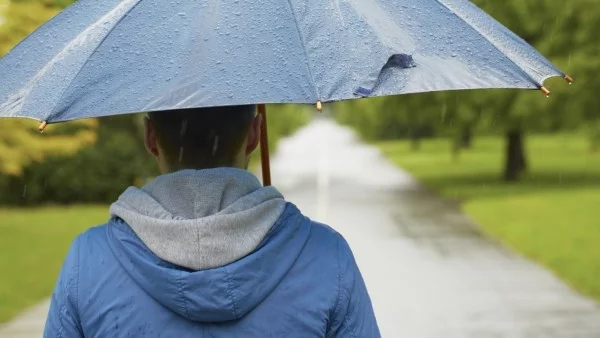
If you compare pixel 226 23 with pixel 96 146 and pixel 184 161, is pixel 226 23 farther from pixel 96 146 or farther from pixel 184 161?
pixel 96 146

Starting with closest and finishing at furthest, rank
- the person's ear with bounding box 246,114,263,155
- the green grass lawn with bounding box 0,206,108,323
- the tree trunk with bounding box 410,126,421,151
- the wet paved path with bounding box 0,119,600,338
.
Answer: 1. the person's ear with bounding box 246,114,263,155
2. the wet paved path with bounding box 0,119,600,338
3. the green grass lawn with bounding box 0,206,108,323
4. the tree trunk with bounding box 410,126,421,151

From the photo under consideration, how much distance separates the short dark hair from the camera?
81.4 inches

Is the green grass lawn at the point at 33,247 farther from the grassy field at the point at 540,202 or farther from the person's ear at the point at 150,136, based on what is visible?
the person's ear at the point at 150,136

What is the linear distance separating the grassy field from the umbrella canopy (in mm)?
8348

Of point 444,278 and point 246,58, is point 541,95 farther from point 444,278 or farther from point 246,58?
point 246,58

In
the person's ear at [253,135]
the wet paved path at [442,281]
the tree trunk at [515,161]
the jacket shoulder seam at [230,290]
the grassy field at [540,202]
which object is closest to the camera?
the jacket shoulder seam at [230,290]

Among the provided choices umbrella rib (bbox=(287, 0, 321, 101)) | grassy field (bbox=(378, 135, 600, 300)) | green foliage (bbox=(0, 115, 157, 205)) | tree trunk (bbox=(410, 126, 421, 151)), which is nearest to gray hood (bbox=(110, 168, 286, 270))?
umbrella rib (bbox=(287, 0, 321, 101))

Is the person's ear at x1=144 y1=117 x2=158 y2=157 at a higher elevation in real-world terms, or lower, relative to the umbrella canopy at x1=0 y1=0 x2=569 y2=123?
lower

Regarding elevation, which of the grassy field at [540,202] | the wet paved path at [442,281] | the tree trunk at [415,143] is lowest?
the tree trunk at [415,143]

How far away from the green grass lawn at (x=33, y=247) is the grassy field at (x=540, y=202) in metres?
5.97

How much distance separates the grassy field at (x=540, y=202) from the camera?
13164mm

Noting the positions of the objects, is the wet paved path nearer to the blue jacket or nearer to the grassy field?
the grassy field

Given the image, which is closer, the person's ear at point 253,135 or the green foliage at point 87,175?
the person's ear at point 253,135

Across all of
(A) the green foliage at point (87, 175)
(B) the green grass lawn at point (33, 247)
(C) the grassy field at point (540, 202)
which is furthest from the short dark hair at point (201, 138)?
(A) the green foliage at point (87, 175)
